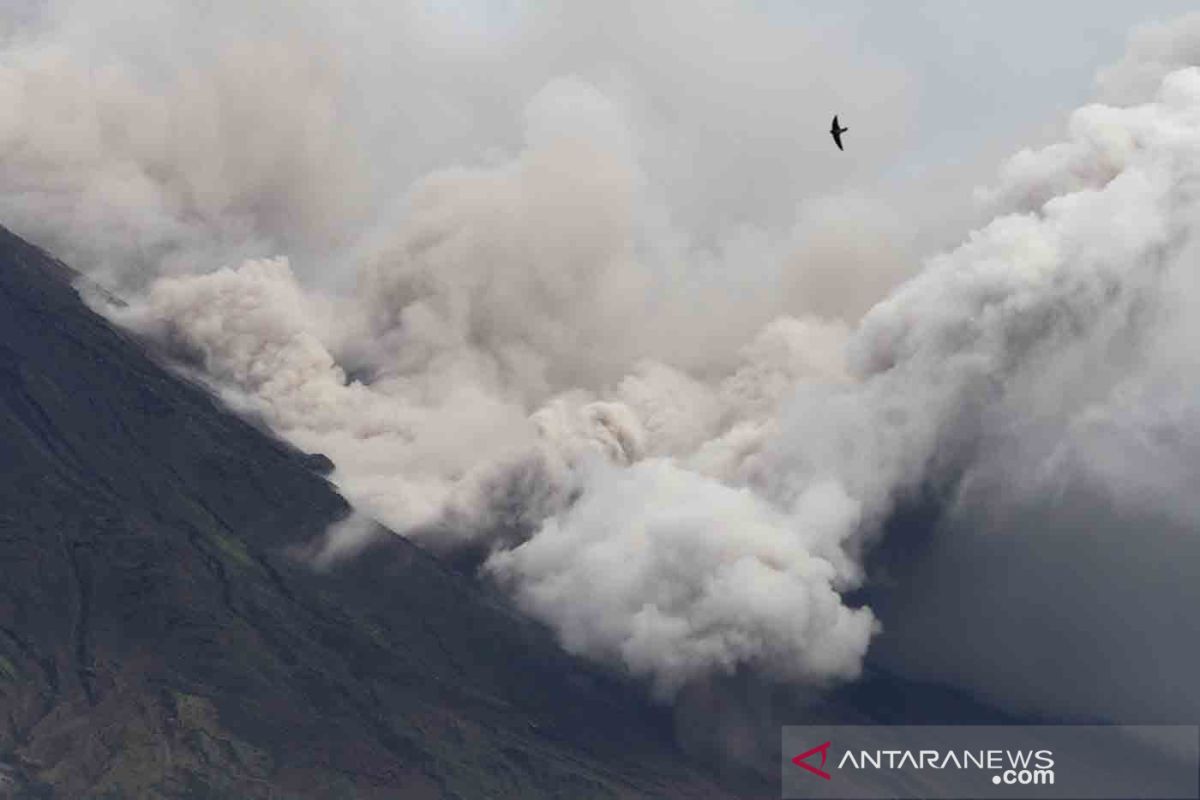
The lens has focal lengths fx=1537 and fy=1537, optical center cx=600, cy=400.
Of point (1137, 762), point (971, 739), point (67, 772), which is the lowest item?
point (67, 772)

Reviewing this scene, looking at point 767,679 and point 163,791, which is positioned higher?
point 767,679

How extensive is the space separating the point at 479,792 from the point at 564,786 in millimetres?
10935

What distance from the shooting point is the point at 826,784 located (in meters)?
137

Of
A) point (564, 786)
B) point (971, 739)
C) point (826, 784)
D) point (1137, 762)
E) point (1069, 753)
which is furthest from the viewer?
point (564, 786)

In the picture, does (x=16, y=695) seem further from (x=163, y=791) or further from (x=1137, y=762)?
(x=1137, y=762)

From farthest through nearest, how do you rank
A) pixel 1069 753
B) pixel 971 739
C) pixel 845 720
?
pixel 845 720
pixel 971 739
pixel 1069 753

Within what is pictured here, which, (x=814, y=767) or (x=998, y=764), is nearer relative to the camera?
(x=998, y=764)

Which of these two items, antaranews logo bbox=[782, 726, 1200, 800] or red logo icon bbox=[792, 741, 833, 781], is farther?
red logo icon bbox=[792, 741, 833, 781]

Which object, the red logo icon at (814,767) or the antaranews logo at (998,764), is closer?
the antaranews logo at (998,764)

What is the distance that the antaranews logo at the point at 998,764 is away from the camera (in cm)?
10050

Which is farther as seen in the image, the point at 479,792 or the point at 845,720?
the point at 479,792

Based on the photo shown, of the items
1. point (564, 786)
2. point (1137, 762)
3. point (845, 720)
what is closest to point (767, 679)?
point (845, 720)

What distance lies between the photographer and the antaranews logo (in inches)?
3957

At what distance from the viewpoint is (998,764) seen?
387 ft
